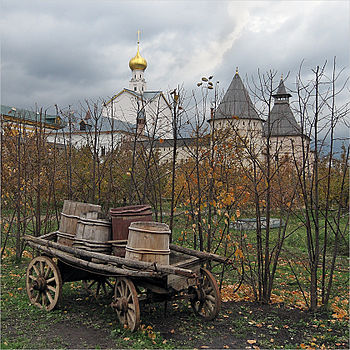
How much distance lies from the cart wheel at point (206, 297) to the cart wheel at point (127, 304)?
39.0 inches

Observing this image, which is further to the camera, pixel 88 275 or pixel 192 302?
pixel 88 275

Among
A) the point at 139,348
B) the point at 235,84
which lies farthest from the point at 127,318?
the point at 235,84

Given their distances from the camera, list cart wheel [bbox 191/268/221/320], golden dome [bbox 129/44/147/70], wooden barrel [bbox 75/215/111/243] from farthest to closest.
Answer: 1. golden dome [bbox 129/44/147/70]
2. wooden barrel [bbox 75/215/111/243]
3. cart wheel [bbox 191/268/221/320]

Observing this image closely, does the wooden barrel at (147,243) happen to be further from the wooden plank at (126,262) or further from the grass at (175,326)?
the grass at (175,326)

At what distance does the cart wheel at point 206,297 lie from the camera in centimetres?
495

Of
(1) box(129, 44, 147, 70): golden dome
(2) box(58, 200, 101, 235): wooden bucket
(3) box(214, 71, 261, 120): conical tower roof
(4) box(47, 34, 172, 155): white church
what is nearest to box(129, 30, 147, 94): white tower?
(1) box(129, 44, 147, 70): golden dome

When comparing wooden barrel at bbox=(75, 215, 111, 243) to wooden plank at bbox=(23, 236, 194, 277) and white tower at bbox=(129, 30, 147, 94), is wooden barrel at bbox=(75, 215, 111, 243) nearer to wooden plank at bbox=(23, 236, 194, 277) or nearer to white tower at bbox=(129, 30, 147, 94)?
wooden plank at bbox=(23, 236, 194, 277)

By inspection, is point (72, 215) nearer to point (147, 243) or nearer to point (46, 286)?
point (46, 286)

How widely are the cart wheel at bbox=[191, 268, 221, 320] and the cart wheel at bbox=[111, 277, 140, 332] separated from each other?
991mm

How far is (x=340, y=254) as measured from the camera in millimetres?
11422

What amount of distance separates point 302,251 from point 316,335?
7.33 m

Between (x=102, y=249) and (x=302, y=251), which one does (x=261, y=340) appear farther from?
(x=302, y=251)

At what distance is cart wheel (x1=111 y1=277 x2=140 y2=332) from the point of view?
171 inches

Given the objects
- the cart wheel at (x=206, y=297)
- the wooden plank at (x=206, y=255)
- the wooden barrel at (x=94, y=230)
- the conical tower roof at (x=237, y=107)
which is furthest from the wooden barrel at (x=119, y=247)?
the conical tower roof at (x=237, y=107)
